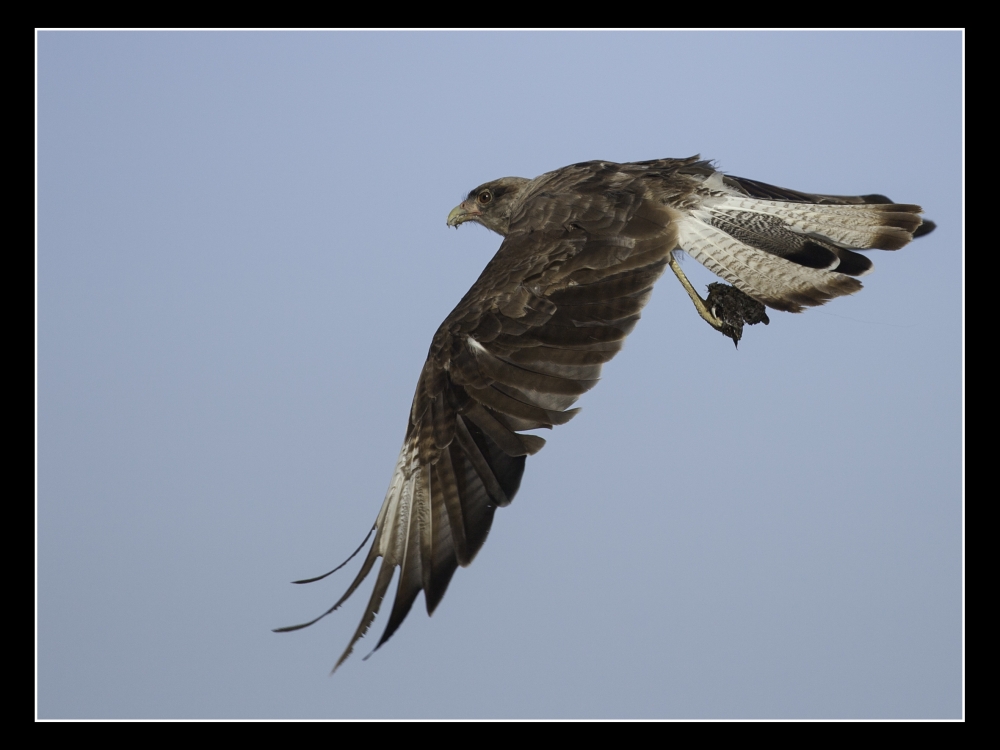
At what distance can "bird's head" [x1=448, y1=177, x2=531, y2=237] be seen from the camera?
27.5 feet

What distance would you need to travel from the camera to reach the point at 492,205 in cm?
847

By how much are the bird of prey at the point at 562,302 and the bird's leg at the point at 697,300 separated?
0.04 ft

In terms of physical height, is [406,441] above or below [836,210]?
below

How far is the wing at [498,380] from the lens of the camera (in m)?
5.34

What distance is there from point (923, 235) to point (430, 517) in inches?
152

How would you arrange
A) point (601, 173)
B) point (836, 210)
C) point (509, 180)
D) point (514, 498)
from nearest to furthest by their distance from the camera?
point (514, 498) < point (836, 210) < point (601, 173) < point (509, 180)

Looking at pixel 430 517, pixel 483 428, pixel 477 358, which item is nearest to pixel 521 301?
pixel 477 358

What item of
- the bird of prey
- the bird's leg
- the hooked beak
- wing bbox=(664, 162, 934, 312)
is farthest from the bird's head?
wing bbox=(664, 162, 934, 312)

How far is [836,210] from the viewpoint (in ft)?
20.8

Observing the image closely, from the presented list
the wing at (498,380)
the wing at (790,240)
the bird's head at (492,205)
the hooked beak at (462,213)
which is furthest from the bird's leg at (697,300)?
the hooked beak at (462,213)

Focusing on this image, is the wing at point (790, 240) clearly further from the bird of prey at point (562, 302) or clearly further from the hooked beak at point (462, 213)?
the hooked beak at point (462, 213)

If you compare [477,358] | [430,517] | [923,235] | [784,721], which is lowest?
[784,721]

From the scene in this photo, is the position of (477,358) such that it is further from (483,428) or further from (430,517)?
(430,517)

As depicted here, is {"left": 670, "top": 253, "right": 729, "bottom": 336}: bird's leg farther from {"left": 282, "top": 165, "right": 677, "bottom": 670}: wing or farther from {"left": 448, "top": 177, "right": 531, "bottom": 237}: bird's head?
{"left": 448, "top": 177, "right": 531, "bottom": 237}: bird's head
